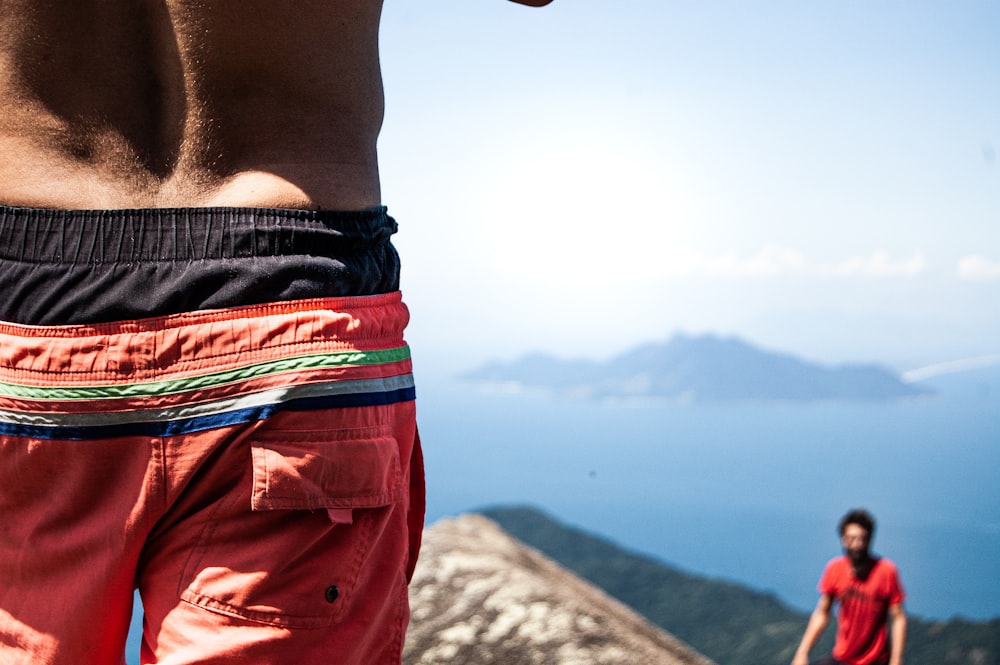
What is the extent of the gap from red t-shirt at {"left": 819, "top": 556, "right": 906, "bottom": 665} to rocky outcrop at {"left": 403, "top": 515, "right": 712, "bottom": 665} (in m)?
1.82

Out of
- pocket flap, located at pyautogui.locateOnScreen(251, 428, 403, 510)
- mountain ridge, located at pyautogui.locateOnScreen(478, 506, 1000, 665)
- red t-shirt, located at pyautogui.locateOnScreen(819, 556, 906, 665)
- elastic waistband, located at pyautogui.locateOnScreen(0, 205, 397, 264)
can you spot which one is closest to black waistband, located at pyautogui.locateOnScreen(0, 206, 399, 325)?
elastic waistband, located at pyautogui.locateOnScreen(0, 205, 397, 264)

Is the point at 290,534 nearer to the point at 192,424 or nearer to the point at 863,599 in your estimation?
the point at 192,424

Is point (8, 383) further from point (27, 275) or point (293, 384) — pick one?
point (293, 384)

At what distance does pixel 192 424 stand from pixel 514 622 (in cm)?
148

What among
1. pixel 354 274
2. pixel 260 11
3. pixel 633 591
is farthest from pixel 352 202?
pixel 633 591

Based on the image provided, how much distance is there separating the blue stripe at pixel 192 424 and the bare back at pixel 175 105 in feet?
0.63

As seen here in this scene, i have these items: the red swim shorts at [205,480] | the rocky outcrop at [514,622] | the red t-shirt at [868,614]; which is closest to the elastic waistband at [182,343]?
the red swim shorts at [205,480]

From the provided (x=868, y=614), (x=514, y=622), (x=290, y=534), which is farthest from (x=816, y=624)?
(x=290, y=534)

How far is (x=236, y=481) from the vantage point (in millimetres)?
971

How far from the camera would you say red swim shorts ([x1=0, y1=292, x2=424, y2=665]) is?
951 millimetres

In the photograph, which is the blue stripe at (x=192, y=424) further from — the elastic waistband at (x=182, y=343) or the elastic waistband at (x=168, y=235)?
the elastic waistband at (x=168, y=235)

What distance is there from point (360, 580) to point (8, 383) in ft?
1.25

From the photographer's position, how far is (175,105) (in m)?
1.05

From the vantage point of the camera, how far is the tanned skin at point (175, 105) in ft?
3.38
